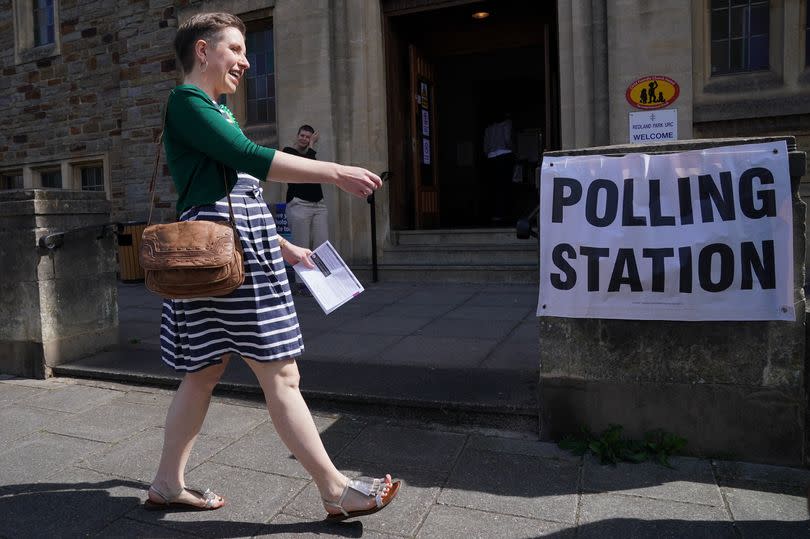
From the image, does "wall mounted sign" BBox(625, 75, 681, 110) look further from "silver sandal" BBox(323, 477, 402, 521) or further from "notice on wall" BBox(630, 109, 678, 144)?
"silver sandal" BBox(323, 477, 402, 521)

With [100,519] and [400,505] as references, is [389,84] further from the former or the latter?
[100,519]

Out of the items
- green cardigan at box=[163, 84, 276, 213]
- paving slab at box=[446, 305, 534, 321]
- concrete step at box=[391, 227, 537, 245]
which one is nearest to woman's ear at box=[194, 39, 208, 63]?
green cardigan at box=[163, 84, 276, 213]

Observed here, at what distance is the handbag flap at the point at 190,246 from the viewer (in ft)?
7.32

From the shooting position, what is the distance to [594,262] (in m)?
3.13

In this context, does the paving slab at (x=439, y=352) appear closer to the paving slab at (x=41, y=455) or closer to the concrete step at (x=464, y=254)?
the paving slab at (x=41, y=455)

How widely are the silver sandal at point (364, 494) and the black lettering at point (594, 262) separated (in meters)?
1.34

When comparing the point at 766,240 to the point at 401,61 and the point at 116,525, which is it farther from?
the point at 401,61

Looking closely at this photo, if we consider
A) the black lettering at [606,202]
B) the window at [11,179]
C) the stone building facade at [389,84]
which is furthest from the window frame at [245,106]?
the black lettering at [606,202]

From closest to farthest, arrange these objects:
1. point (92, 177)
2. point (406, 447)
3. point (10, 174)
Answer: point (406, 447), point (92, 177), point (10, 174)

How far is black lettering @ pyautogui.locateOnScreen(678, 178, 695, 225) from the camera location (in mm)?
3010

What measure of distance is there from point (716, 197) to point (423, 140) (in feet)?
26.3

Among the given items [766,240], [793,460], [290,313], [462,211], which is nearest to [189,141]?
[290,313]

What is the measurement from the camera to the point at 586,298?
3125mm

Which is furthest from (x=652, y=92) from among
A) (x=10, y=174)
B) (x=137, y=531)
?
(x=10, y=174)
